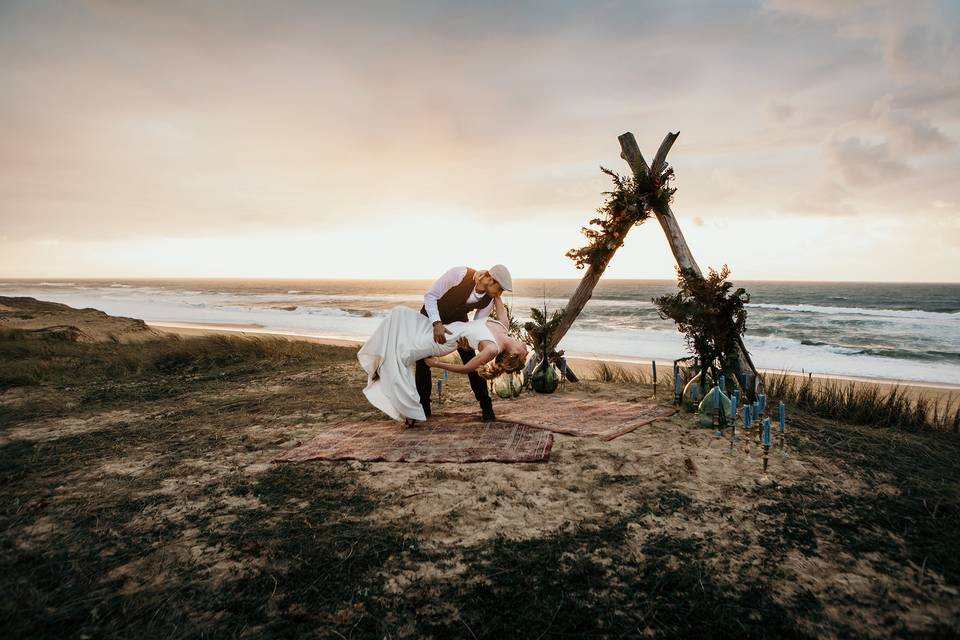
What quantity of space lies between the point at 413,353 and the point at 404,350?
0.33ft

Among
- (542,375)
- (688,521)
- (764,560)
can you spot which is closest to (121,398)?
(542,375)

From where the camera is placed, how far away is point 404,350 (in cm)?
497

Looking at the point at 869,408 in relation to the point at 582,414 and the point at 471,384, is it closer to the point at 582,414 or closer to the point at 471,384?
the point at 582,414

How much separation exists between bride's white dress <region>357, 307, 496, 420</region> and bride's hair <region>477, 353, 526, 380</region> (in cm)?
28

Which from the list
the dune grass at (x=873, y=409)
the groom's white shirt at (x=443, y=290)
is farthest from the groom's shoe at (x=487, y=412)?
the dune grass at (x=873, y=409)

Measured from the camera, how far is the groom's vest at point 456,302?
203 inches

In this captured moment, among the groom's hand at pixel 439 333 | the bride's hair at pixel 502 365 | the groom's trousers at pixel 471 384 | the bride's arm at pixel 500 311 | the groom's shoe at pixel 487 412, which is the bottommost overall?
the groom's shoe at pixel 487 412

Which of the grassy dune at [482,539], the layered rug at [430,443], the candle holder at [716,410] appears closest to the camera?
the grassy dune at [482,539]

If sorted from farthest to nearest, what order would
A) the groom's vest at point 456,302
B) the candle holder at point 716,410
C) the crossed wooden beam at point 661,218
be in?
1. the crossed wooden beam at point 661,218
2. the groom's vest at point 456,302
3. the candle holder at point 716,410

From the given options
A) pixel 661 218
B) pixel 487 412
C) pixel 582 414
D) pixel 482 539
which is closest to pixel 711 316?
pixel 582 414

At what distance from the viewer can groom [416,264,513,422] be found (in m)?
5.06

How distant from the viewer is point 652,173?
20.9ft

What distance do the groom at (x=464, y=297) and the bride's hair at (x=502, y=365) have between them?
0.31 feet

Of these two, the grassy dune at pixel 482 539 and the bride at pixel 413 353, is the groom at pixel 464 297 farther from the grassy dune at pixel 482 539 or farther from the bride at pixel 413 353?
the grassy dune at pixel 482 539
